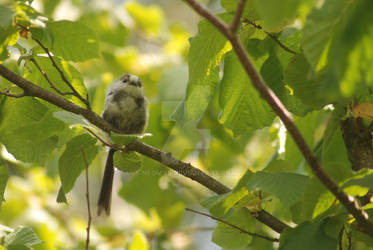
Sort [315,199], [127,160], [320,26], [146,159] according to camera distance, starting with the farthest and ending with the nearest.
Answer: [146,159] < [127,160] < [315,199] < [320,26]

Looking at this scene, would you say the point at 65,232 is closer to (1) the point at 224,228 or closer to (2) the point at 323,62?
(1) the point at 224,228

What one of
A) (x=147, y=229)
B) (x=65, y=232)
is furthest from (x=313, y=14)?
(x=65, y=232)

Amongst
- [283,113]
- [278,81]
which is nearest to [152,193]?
[278,81]

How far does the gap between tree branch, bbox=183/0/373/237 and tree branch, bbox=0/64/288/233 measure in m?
0.39

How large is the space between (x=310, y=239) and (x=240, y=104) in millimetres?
682

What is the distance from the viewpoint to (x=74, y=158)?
6.15ft

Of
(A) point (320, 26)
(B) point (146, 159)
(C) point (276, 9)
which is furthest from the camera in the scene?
(B) point (146, 159)

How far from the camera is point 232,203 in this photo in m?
1.80

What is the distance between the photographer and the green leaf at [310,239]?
4.99 feet

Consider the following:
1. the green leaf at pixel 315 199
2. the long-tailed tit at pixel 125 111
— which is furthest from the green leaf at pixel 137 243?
the long-tailed tit at pixel 125 111

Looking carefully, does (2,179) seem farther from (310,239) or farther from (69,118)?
(310,239)

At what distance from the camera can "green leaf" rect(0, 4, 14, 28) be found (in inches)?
59.2

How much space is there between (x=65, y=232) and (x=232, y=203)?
2.91 metres

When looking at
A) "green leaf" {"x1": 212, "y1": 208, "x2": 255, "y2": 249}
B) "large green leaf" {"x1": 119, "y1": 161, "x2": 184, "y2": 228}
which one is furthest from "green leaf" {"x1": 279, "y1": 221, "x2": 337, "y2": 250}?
"large green leaf" {"x1": 119, "y1": 161, "x2": 184, "y2": 228}
